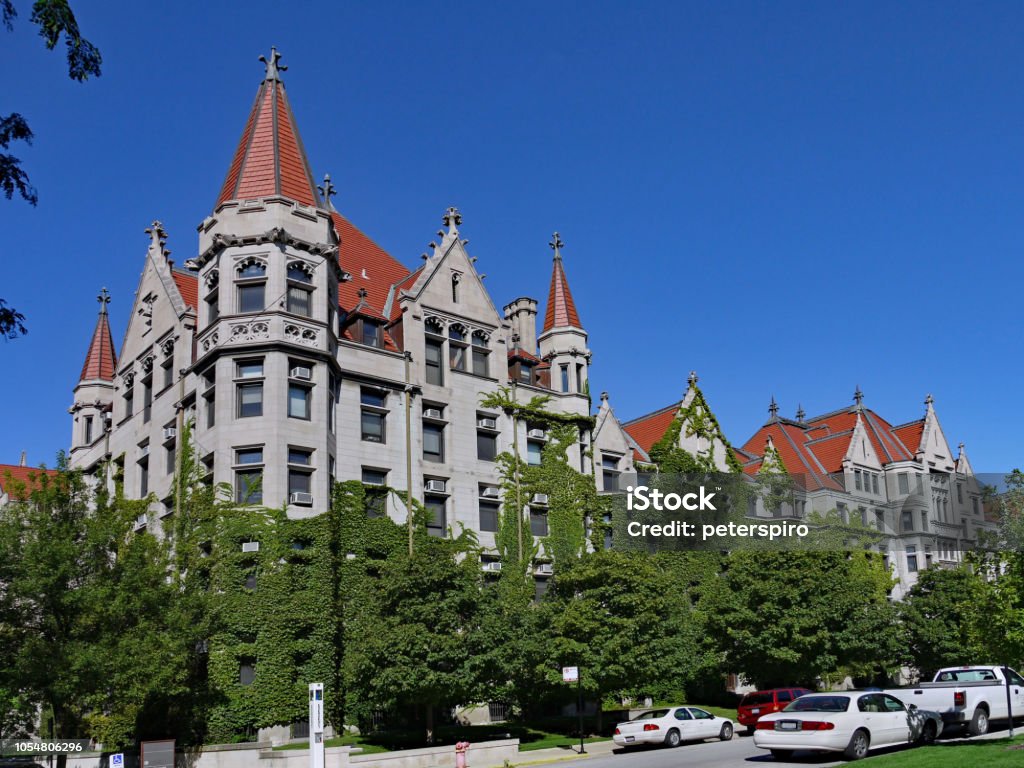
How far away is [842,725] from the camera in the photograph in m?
24.6

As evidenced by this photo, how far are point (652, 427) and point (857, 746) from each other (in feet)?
119

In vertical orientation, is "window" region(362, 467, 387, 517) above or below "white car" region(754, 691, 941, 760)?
above

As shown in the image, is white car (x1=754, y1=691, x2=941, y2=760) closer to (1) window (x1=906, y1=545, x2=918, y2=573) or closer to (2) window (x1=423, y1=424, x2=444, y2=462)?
(2) window (x1=423, y1=424, x2=444, y2=462)

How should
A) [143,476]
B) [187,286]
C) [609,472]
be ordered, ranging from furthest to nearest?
[609,472] → [187,286] → [143,476]

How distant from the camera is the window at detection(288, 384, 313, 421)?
41.0 meters

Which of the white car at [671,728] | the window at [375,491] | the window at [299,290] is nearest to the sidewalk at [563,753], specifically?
the white car at [671,728]

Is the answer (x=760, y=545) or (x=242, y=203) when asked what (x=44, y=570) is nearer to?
(x=242, y=203)

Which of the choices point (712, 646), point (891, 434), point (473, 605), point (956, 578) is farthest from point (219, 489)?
point (891, 434)

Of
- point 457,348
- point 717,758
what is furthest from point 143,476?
point 717,758

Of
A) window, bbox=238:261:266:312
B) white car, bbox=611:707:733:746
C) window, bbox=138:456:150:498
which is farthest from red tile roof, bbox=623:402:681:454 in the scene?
window, bbox=138:456:150:498

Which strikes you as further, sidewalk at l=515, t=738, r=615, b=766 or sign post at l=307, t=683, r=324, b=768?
sidewalk at l=515, t=738, r=615, b=766

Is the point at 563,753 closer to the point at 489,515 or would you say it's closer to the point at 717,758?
the point at 717,758

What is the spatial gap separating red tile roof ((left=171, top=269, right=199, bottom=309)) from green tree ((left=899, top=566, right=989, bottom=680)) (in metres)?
37.9

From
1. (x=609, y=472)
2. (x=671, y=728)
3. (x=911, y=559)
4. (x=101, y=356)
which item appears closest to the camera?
(x=671, y=728)
